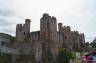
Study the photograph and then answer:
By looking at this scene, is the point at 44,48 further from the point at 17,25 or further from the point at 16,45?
the point at 17,25

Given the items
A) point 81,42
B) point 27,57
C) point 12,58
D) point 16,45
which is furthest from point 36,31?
point 81,42

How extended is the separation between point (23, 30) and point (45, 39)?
1192 centimetres

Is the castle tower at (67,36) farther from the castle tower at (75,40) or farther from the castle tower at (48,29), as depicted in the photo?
the castle tower at (48,29)

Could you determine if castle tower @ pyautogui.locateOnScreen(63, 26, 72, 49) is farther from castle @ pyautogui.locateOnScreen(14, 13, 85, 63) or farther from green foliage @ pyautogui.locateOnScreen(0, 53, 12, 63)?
green foliage @ pyautogui.locateOnScreen(0, 53, 12, 63)

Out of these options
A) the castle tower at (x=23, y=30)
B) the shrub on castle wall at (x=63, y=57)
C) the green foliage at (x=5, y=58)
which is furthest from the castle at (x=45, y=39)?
the green foliage at (x=5, y=58)

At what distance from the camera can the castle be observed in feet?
113

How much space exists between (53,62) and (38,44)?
203 inches

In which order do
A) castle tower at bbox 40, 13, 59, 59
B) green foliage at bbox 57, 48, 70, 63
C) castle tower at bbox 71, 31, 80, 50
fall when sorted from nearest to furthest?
green foliage at bbox 57, 48, 70, 63 → castle tower at bbox 40, 13, 59, 59 → castle tower at bbox 71, 31, 80, 50

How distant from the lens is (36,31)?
47.1 metres

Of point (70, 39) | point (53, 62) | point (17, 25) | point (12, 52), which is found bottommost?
point (53, 62)

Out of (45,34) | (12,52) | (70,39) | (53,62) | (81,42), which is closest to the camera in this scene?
(12,52)

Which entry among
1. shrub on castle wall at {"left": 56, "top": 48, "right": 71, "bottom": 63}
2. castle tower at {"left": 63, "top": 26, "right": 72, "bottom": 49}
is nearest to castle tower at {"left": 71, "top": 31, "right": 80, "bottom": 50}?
castle tower at {"left": 63, "top": 26, "right": 72, "bottom": 49}

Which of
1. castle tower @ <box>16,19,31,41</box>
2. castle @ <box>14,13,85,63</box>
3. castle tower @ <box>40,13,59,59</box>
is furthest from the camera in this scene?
castle tower @ <box>16,19,31,41</box>

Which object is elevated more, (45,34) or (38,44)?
(45,34)
